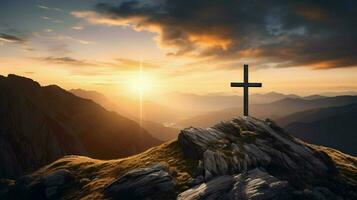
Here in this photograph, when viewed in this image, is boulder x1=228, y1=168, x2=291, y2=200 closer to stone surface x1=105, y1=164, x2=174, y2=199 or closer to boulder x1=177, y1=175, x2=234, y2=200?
boulder x1=177, y1=175, x2=234, y2=200

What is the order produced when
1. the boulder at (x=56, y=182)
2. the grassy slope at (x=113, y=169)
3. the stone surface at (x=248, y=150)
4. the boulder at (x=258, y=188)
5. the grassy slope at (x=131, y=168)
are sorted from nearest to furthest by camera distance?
the boulder at (x=258, y=188), the stone surface at (x=248, y=150), the grassy slope at (x=113, y=169), the grassy slope at (x=131, y=168), the boulder at (x=56, y=182)

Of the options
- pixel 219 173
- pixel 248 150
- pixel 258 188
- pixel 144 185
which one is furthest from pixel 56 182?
pixel 258 188

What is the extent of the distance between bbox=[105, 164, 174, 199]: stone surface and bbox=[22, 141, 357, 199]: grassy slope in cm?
93

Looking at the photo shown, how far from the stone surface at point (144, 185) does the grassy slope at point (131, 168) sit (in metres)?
0.93

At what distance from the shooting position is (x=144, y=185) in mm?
31062

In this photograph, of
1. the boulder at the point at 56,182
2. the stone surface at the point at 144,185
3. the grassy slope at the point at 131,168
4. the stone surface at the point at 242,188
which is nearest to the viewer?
the stone surface at the point at 242,188

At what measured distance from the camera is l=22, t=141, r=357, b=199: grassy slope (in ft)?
109

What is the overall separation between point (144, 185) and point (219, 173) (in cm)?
690

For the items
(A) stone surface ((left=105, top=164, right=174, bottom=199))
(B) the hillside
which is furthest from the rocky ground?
(B) the hillside

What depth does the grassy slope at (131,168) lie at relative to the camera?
33250mm

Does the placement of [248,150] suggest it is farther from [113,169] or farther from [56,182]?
[56,182]

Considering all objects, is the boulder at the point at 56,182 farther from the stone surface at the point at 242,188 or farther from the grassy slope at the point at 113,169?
the stone surface at the point at 242,188

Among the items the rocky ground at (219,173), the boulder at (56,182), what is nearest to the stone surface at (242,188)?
the rocky ground at (219,173)

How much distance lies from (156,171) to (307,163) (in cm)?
1542
